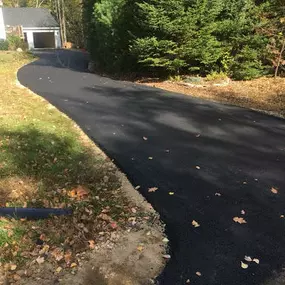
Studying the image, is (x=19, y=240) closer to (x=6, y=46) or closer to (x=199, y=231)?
(x=199, y=231)

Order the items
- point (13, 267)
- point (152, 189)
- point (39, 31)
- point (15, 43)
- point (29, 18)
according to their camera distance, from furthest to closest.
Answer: point (29, 18)
point (39, 31)
point (15, 43)
point (152, 189)
point (13, 267)

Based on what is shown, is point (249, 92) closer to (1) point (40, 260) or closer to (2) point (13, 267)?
(1) point (40, 260)

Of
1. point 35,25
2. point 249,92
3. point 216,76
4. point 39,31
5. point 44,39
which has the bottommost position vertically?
point 44,39

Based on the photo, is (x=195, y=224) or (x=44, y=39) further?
(x=44, y=39)

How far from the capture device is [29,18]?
47.8 meters

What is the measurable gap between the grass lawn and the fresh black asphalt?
1.93 ft

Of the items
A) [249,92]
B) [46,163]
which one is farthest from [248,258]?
[249,92]

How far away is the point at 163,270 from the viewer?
12.5ft

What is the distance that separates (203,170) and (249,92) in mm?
7756

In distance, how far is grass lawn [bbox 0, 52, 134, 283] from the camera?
4223 millimetres

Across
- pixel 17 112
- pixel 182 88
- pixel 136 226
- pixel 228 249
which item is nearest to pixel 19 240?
pixel 136 226

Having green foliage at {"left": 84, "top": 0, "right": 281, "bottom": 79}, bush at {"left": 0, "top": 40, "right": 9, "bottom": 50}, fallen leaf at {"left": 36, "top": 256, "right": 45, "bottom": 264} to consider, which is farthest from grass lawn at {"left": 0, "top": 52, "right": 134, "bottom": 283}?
bush at {"left": 0, "top": 40, "right": 9, "bottom": 50}

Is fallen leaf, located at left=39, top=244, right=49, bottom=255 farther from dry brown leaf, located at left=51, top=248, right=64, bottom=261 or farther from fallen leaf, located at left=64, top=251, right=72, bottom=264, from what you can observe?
fallen leaf, located at left=64, top=251, right=72, bottom=264

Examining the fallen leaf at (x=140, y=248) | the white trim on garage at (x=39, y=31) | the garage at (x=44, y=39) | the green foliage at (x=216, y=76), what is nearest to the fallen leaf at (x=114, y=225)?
the fallen leaf at (x=140, y=248)
